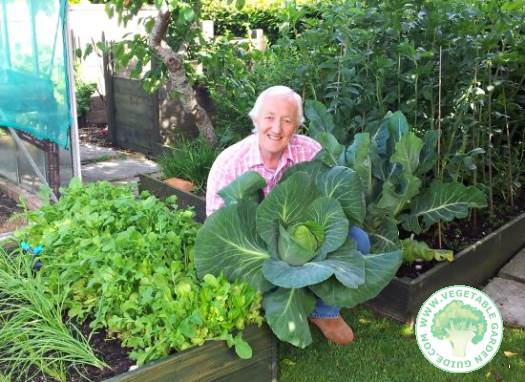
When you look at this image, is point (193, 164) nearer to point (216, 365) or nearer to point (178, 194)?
point (178, 194)

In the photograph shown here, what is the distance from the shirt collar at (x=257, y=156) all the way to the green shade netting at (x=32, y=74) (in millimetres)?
1635

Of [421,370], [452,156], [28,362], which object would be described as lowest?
[421,370]

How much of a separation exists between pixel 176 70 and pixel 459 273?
102 inches

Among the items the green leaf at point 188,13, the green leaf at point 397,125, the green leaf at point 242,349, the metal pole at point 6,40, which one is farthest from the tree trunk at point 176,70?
the green leaf at point 242,349

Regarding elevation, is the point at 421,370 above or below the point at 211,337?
below

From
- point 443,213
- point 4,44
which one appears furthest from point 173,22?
point 443,213

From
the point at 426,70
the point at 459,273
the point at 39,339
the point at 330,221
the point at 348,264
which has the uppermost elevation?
the point at 426,70

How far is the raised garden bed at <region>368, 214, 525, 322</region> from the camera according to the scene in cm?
270

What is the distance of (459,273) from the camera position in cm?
301

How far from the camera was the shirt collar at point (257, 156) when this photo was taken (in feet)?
8.82

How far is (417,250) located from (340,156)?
0.66m

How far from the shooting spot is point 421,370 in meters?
2.46

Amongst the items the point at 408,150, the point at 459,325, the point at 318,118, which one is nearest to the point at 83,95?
the point at 318,118

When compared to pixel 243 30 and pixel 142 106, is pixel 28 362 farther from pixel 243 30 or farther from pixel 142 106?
pixel 243 30
